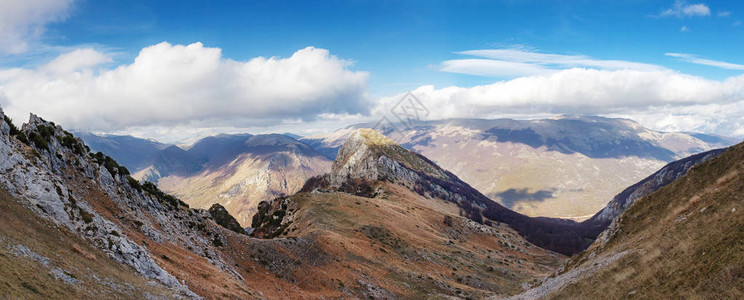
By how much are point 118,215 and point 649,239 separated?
193 ft

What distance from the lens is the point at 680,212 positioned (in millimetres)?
37875

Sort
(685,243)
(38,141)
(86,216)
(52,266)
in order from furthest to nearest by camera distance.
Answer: (38,141) → (86,216) → (685,243) → (52,266)

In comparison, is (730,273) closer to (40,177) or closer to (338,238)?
(40,177)

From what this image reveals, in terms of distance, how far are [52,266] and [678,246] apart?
4584 centimetres

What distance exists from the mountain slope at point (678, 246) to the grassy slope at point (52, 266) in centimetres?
3615

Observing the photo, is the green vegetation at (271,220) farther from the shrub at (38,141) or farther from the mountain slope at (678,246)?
the mountain slope at (678,246)

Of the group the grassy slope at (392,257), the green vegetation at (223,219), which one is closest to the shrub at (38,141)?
the grassy slope at (392,257)

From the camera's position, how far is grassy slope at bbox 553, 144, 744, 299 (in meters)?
19.9

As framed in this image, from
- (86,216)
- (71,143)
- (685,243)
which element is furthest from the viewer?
(71,143)

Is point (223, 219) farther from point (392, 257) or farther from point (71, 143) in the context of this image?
point (71, 143)

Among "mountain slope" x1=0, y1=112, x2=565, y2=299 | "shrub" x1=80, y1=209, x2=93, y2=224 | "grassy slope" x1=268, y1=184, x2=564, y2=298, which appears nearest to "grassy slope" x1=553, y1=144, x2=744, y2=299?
"grassy slope" x1=268, y1=184, x2=564, y2=298

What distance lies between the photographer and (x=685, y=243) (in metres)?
26.4

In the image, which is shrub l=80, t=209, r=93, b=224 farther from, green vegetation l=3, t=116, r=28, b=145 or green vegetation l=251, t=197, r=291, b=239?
green vegetation l=251, t=197, r=291, b=239

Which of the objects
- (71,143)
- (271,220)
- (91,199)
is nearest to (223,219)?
(271,220)
